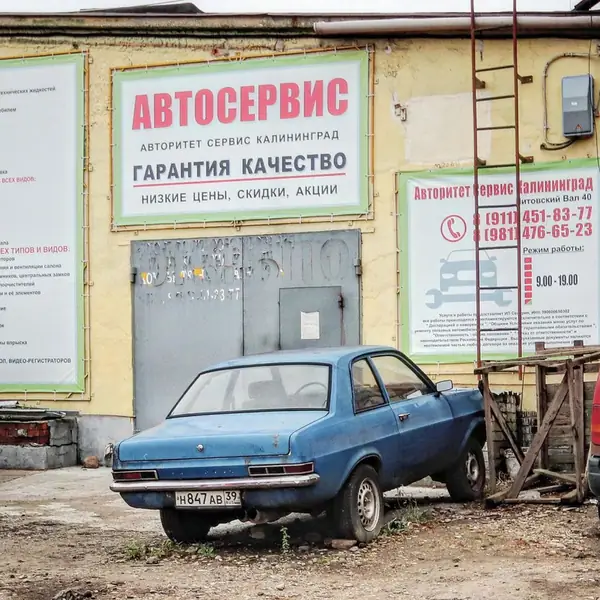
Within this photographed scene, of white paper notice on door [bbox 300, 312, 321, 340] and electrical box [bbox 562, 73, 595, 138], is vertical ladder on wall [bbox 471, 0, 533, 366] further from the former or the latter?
white paper notice on door [bbox 300, 312, 321, 340]

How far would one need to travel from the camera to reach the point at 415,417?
378 inches

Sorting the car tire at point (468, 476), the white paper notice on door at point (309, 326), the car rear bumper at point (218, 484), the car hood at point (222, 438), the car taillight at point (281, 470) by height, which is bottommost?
the car tire at point (468, 476)

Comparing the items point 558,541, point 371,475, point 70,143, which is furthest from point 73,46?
point 558,541

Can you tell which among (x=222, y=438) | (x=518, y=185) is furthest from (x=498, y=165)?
(x=222, y=438)

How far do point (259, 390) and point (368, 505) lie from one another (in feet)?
4.15

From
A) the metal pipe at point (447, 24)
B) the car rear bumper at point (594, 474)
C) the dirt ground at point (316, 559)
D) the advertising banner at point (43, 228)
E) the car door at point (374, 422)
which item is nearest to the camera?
the dirt ground at point (316, 559)

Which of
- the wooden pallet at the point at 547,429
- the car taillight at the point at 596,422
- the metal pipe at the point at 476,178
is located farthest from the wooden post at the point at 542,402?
the car taillight at the point at 596,422

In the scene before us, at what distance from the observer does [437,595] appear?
6.86 metres

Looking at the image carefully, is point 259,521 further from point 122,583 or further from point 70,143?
point 70,143

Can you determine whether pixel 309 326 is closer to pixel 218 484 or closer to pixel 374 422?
pixel 374 422

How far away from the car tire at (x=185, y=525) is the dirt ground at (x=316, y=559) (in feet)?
0.39

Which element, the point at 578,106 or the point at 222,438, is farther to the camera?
the point at 578,106

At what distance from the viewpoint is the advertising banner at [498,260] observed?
1315 centimetres

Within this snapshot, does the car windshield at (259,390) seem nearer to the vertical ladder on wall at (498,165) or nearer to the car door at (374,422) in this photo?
the car door at (374,422)
